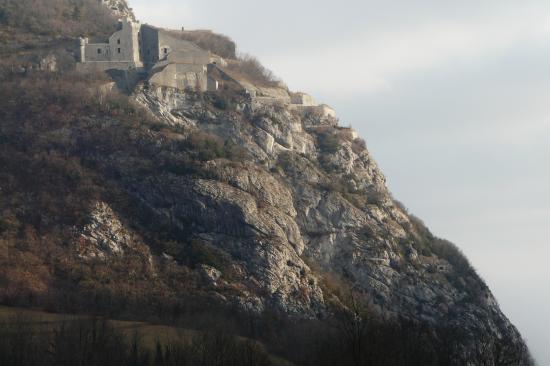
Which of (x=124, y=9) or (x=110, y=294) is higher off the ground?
(x=124, y=9)

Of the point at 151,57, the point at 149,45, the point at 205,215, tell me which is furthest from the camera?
the point at 149,45

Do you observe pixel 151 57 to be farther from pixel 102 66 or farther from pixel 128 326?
pixel 128 326

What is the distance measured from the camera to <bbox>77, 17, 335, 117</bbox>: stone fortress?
142 meters

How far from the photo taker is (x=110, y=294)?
111812 millimetres

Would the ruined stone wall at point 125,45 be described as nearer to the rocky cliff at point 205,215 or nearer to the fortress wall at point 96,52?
the fortress wall at point 96,52

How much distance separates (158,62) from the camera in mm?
144500

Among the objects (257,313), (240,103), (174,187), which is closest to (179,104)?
(240,103)

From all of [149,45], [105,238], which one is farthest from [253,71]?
[105,238]

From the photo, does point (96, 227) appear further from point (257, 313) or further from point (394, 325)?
point (394, 325)

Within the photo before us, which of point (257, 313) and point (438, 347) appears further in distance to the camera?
point (257, 313)

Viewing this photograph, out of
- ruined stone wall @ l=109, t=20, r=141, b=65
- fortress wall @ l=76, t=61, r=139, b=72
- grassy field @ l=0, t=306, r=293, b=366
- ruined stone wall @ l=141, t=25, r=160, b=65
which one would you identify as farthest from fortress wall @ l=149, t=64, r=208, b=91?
grassy field @ l=0, t=306, r=293, b=366

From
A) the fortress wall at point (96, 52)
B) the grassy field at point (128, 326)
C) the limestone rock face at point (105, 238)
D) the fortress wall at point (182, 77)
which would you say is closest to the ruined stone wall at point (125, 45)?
the fortress wall at point (96, 52)

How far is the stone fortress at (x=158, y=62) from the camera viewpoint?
142 meters

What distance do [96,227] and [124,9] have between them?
191 feet
